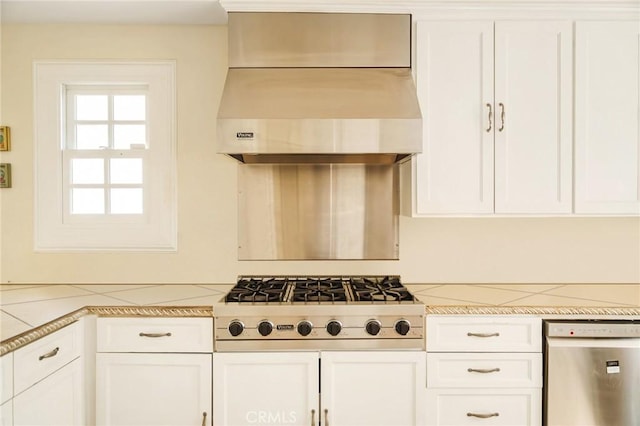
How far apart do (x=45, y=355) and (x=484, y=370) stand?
5.78ft

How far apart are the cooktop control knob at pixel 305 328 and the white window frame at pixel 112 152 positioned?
991 millimetres

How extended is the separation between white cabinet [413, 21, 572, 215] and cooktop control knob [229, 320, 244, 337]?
1093mm

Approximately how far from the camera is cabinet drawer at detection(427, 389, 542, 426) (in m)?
1.78

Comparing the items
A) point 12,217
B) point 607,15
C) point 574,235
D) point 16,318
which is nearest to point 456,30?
point 607,15

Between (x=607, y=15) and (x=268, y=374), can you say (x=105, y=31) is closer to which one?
(x=268, y=374)

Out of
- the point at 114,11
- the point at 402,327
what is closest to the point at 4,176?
the point at 114,11

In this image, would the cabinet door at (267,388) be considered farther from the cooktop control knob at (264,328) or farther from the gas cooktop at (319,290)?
the gas cooktop at (319,290)

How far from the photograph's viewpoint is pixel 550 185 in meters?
2.02

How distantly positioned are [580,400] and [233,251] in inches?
71.1

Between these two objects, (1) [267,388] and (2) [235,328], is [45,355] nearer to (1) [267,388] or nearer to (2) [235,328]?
(2) [235,328]

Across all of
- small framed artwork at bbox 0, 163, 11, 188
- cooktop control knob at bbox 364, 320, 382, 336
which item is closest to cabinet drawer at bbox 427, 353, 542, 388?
cooktop control knob at bbox 364, 320, 382, 336

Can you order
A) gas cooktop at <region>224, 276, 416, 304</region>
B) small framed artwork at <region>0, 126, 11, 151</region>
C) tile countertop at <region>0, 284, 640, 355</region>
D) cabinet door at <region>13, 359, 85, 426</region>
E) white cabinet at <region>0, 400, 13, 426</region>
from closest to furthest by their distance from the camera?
white cabinet at <region>0, 400, 13, 426</region>
cabinet door at <region>13, 359, 85, 426</region>
tile countertop at <region>0, 284, 640, 355</region>
gas cooktop at <region>224, 276, 416, 304</region>
small framed artwork at <region>0, 126, 11, 151</region>

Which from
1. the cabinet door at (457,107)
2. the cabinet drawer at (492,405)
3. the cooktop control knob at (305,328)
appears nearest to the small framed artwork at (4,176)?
the cooktop control knob at (305,328)

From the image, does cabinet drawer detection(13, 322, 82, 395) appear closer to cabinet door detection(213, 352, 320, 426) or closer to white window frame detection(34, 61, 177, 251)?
cabinet door detection(213, 352, 320, 426)
